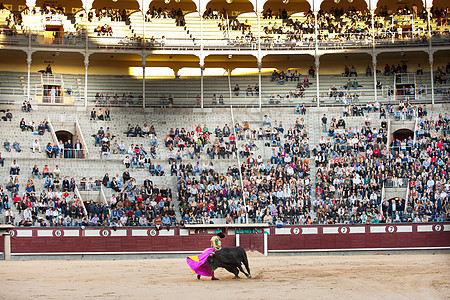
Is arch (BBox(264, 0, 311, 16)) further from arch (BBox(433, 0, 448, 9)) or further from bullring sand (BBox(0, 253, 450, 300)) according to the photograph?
bullring sand (BBox(0, 253, 450, 300))

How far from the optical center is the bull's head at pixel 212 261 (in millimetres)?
18453

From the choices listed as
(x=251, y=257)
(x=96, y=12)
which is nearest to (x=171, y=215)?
(x=251, y=257)

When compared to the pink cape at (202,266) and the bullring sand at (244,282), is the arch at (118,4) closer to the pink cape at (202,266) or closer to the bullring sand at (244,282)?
the bullring sand at (244,282)

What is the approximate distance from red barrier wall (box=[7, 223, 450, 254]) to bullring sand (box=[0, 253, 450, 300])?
449 centimetres

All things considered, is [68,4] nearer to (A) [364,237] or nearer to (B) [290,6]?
(B) [290,6]

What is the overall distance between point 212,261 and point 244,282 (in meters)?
1.12

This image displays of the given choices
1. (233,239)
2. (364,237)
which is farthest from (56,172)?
(364,237)

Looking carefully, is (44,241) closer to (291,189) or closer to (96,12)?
(291,189)

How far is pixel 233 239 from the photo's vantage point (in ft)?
100.0

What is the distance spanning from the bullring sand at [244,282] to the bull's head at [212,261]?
1.31ft

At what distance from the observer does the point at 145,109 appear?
43.6 metres

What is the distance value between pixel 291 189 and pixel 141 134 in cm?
1059

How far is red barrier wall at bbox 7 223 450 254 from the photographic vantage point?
29.6 m

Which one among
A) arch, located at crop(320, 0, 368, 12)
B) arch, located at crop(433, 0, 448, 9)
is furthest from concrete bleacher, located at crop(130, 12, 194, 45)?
arch, located at crop(433, 0, 448, 9)
